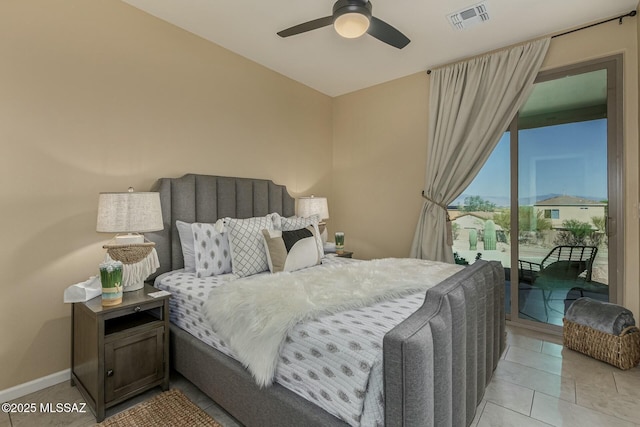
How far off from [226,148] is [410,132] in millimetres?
2225

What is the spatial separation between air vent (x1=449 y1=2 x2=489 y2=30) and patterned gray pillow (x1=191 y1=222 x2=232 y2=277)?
2.72 meters

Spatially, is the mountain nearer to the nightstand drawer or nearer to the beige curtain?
the beige curtain

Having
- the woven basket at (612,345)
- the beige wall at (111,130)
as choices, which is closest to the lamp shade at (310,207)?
the beige wall at (111,130)

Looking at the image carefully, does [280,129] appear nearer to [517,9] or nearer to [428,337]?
[517,9]

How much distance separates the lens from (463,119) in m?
3.34

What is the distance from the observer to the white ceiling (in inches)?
98.0

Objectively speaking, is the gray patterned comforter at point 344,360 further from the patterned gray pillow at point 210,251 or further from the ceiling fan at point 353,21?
the ceiling fan at point 353,21

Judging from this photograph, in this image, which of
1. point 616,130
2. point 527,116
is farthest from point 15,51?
point 616,130

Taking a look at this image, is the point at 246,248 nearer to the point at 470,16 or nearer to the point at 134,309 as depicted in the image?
the point at 134,309

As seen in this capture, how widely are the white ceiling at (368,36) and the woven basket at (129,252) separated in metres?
1.95

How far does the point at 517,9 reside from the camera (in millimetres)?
2531

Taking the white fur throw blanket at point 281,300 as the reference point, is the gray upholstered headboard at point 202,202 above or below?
above

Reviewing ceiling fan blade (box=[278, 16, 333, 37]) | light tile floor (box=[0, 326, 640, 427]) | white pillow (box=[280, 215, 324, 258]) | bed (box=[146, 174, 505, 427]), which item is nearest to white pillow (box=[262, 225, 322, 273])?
white pillow (box=[280, 215, 324, 258])

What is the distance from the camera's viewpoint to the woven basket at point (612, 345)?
2309 mm
